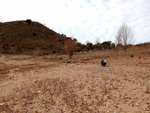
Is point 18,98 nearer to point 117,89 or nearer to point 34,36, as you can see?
point 117,89

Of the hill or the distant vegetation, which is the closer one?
the distant vegetation

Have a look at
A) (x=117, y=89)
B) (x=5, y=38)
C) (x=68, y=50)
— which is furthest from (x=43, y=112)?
(x=5, y=38)

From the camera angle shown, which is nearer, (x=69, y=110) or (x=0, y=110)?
(x=69, y=110)

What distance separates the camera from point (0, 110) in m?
3.46

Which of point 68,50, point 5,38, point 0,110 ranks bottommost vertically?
point 0,110

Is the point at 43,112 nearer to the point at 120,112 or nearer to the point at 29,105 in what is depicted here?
the point at 29,105

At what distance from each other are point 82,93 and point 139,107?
6.24ft

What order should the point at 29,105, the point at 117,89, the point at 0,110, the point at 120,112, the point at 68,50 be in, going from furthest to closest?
the point at 68,50 < the point at 117,89 < the point at 29,105 < the point at 0,110 < the point at 120,112

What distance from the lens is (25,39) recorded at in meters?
42.2

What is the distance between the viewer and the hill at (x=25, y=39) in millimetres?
35000

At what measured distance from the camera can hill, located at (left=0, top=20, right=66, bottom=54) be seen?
35.0 meters

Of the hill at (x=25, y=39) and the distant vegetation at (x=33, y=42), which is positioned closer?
the distant vegetation at (x=33, y=42)

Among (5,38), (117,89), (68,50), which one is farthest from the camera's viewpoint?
(5,38)

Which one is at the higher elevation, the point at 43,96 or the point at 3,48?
the point at 3,48
